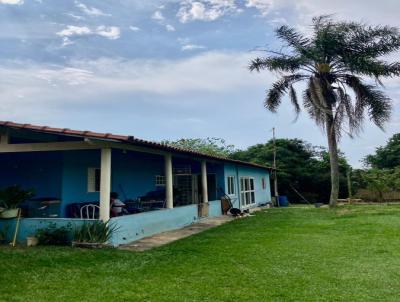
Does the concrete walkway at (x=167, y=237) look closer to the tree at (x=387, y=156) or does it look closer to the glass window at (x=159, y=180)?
the glass window at (x=159, y=180)

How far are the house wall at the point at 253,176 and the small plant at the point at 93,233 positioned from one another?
391 inches

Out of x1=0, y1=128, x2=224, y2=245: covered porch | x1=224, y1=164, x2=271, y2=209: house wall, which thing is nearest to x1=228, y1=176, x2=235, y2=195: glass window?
x1=224, y1=164, x2=271, y2=209: house wall

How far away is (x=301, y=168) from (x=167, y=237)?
21762 mm

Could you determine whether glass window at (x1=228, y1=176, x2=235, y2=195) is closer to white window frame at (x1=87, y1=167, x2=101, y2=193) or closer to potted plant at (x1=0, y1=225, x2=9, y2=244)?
white window frame at (x1=87, y1=167, x2=101, y2=193)

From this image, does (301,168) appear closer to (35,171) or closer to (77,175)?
(77,175)

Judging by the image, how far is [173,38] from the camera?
15.0 m

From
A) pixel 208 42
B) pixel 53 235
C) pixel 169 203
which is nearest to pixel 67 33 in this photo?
pixel 208 42

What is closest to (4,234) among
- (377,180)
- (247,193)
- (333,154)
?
(247,193)

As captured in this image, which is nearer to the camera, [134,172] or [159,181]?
[134,172]

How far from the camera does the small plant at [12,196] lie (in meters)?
8.68

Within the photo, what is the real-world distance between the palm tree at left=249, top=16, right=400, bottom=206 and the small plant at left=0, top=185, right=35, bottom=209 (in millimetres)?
14593

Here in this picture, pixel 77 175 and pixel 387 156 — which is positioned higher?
pixel 387 156

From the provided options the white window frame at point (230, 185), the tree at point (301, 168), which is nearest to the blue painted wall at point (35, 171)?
the white window frame at point (230, 185)

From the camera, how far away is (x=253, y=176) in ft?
74.3
